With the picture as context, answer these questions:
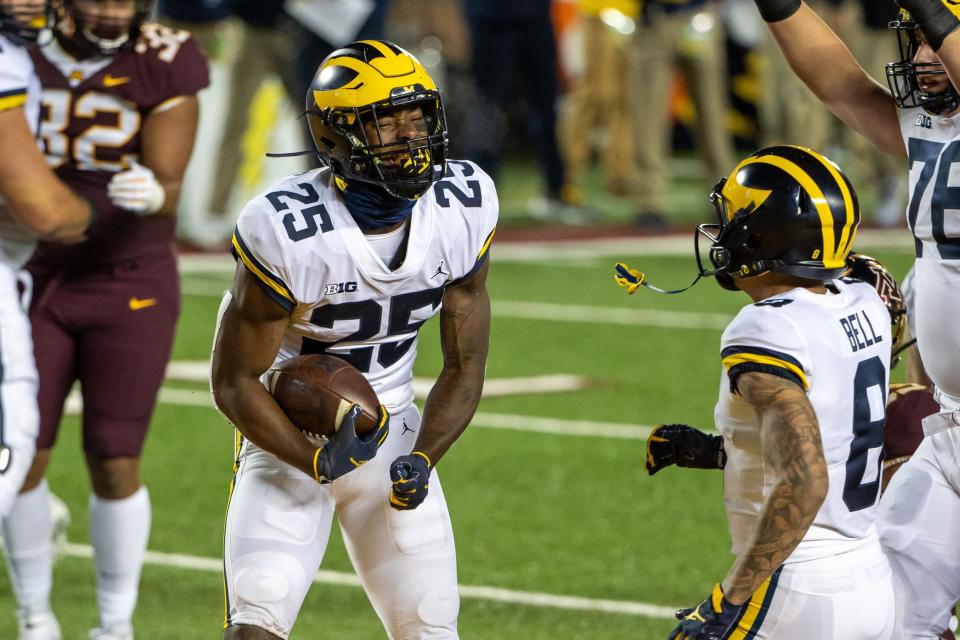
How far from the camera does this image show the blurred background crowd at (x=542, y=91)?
35.7ft

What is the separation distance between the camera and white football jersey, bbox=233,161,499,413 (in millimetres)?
3416

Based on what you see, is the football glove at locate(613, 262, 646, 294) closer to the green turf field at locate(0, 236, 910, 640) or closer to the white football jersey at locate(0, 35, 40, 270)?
the green turf field at locate(0, 236, 910, 640)

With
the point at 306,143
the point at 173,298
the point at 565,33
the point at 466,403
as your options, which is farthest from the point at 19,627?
the point at 565,33

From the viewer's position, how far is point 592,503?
19.9 ft

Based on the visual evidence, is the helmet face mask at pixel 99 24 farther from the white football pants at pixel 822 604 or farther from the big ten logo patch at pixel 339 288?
the white football pants at pixel 822 604

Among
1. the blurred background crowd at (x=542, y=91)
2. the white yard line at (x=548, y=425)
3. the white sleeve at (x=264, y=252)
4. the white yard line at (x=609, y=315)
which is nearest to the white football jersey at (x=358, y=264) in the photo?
the white sleeve at (x=264, y=252)

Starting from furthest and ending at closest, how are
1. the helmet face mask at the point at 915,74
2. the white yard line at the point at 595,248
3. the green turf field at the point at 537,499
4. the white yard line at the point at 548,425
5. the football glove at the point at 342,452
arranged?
the white yard line at the point at 595,248 < the white yard line at the point at 548,425 < the green turf field at the point at 537,499 < the helmet face mask at the point at 915,74 < the football glove at the point at 342,452

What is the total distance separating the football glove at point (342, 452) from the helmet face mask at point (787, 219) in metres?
0.82

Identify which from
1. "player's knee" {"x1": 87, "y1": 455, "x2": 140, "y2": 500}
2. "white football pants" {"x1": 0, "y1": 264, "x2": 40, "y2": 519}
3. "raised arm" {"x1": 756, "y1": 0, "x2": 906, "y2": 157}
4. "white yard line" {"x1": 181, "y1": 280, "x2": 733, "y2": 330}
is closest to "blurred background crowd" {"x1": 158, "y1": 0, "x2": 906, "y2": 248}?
"white yard line" {"x1": 181, "y1": 280, "x2": 733, "y2": 330}

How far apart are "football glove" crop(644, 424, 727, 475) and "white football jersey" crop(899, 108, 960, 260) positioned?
2.17 ft

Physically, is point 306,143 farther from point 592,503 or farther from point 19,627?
point 19,627

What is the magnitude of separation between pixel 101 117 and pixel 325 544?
1.61 metres

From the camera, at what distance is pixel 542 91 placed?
39.6 ft

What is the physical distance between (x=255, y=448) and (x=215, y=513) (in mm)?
2393
